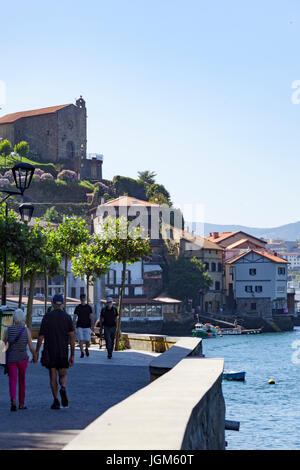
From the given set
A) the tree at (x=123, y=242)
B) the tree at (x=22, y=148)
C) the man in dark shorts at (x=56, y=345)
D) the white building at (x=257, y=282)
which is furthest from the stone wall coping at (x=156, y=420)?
the tree at (x=22, y=148)

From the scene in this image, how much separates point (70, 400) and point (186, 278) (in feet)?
343

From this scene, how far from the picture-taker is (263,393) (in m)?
48.3

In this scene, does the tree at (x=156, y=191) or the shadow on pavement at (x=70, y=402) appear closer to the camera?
the shadow on pavement at (x=70, y=402)

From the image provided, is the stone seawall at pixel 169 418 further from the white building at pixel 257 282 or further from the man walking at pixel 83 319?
the white building at pixel 257 282

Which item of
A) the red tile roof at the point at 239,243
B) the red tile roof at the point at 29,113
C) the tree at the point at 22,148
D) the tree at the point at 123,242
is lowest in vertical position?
the tree at the point at 123,242

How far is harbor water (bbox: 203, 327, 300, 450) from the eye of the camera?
2859 centimetres

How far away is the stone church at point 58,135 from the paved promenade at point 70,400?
120803 mm

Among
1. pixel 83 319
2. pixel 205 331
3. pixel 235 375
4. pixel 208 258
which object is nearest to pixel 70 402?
pixel 83 319

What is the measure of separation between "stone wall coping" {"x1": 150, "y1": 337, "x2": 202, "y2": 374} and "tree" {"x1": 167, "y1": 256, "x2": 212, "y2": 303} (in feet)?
322

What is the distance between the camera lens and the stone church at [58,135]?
139 m

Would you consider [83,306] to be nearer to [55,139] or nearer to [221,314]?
[221,314]

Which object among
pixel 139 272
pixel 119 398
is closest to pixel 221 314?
pixel 139 272

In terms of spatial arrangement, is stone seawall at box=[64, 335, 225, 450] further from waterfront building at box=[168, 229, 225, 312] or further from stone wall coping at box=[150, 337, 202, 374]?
waterfront building at box=[168, 229, 225, 312]

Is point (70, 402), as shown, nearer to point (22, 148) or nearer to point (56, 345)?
point (56, 345)
